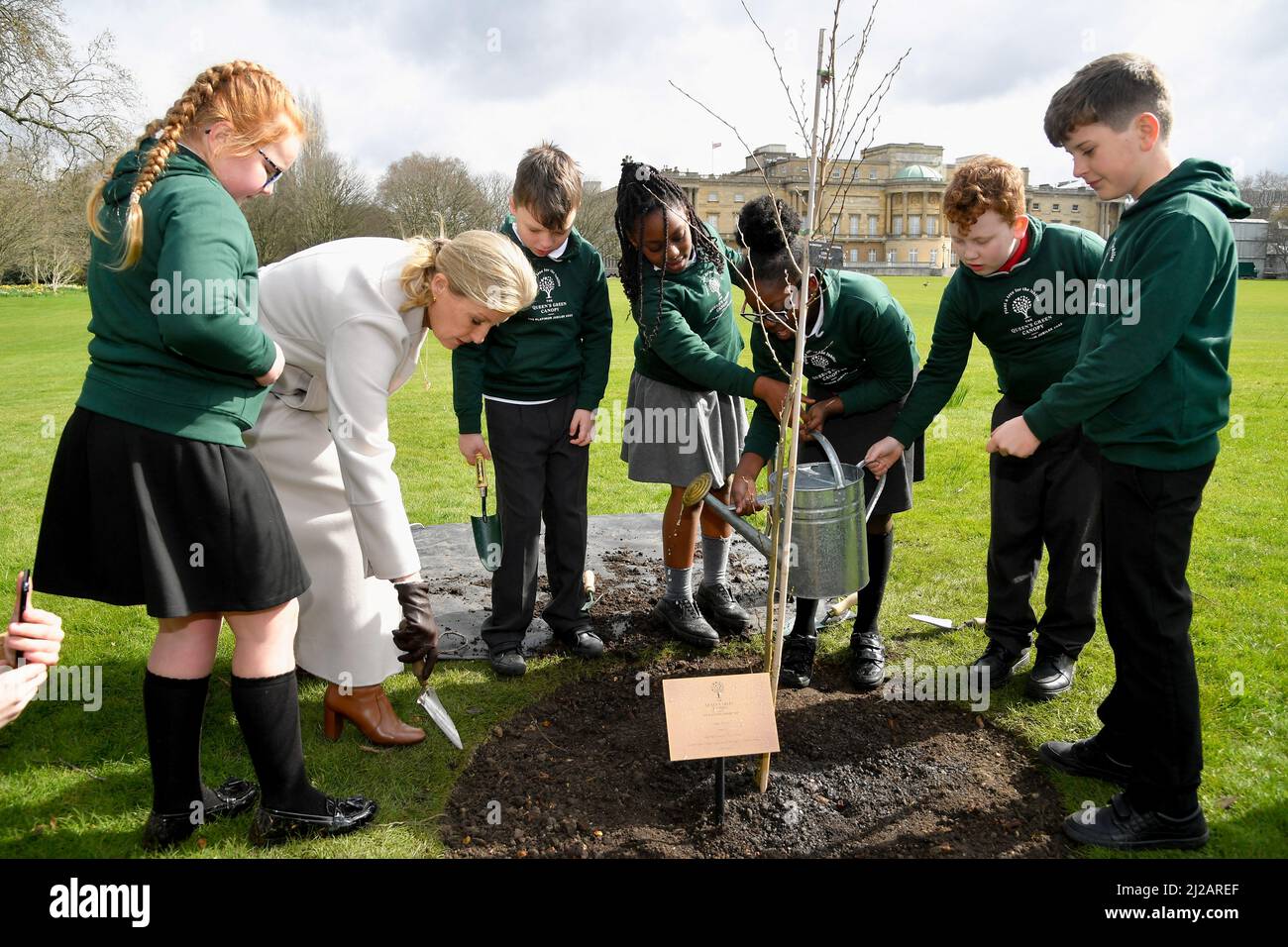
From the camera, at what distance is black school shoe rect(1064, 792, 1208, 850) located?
258cm

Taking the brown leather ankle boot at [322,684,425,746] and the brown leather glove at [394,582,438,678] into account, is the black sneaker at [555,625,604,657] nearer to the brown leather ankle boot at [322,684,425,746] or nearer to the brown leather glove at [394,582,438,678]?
the brown leather ankle boot at [322,684,425,746]

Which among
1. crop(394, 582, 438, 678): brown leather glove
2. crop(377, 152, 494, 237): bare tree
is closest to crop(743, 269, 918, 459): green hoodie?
crop(394, 582, 438, 678): brown leather glove

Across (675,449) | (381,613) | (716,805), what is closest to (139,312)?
(381,613)

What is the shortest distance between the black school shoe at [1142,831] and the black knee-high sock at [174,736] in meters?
2.52

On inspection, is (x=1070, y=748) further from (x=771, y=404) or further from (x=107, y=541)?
(x=107, y=541)

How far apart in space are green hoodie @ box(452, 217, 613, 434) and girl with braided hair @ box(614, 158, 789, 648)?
0.23 m

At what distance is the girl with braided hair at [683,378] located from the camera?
367cm

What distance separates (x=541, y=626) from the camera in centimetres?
427

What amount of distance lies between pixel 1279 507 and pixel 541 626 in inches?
206

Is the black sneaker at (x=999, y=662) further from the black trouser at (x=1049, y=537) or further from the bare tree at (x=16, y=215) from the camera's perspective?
the bare tree at (x=16, y=215)

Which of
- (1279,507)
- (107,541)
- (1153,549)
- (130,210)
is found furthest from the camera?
(1279,507)

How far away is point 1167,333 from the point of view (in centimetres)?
237

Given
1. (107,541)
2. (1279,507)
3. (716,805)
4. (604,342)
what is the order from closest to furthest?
(107,541) < (716,805) < (604,342) < (1279,507)
